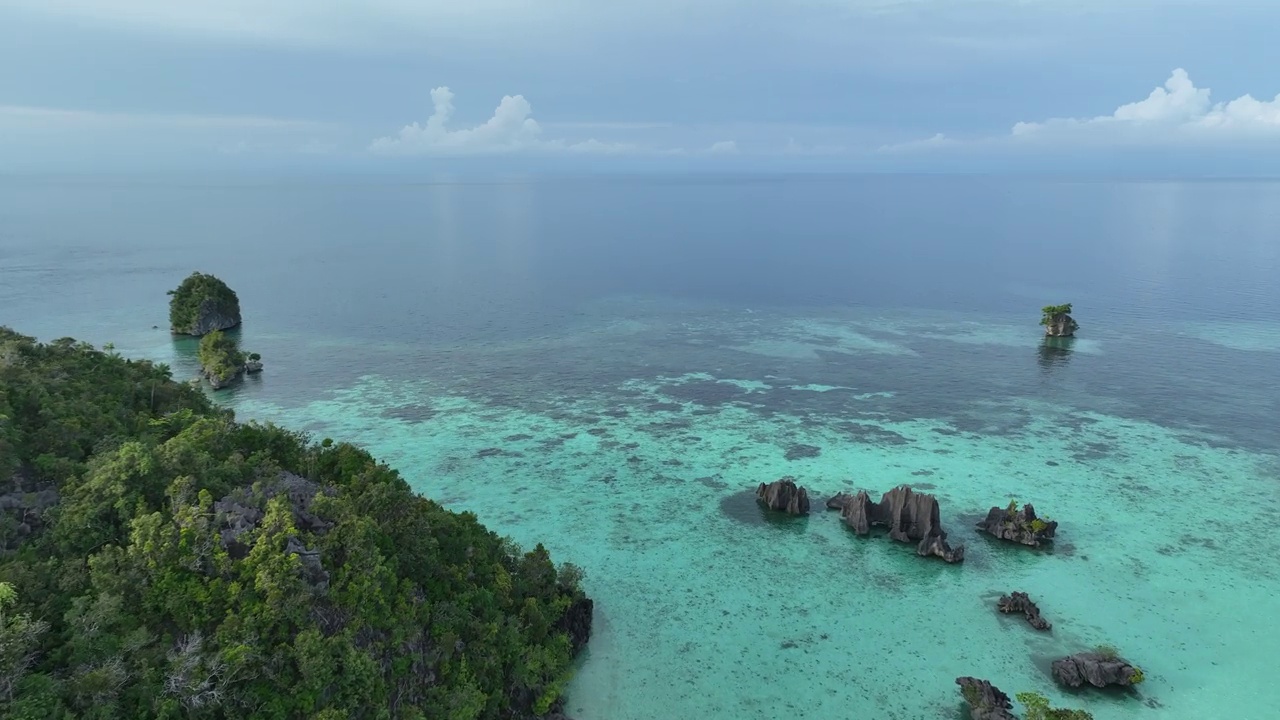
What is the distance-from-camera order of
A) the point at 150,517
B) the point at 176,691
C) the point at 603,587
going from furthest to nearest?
the point at 603,587
the point at 150,517
the point at 176,691

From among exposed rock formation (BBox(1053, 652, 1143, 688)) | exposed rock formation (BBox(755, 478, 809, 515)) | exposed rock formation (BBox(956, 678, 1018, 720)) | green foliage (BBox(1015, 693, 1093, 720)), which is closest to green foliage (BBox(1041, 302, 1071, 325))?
exposed rock formation (BBox(755, 478, 809, 515))

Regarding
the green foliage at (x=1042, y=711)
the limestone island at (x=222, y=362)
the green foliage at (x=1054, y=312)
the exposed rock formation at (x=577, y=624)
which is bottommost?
the exposed rock formation at (x=577, y=624)

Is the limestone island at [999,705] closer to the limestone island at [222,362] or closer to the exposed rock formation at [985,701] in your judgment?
the exposed rock formation at [985,701]

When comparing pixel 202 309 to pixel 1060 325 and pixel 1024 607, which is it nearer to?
pixel 1024 607

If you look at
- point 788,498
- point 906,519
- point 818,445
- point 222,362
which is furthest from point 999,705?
point 222,362

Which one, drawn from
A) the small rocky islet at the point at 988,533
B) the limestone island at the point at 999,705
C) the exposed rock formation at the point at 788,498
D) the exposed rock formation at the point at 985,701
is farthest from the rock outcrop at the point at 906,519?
the exposed rock formation at the point at 985,701

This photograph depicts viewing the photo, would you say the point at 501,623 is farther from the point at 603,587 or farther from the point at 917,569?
the point at 917,569

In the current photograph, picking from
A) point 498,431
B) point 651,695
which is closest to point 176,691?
point 651,695
